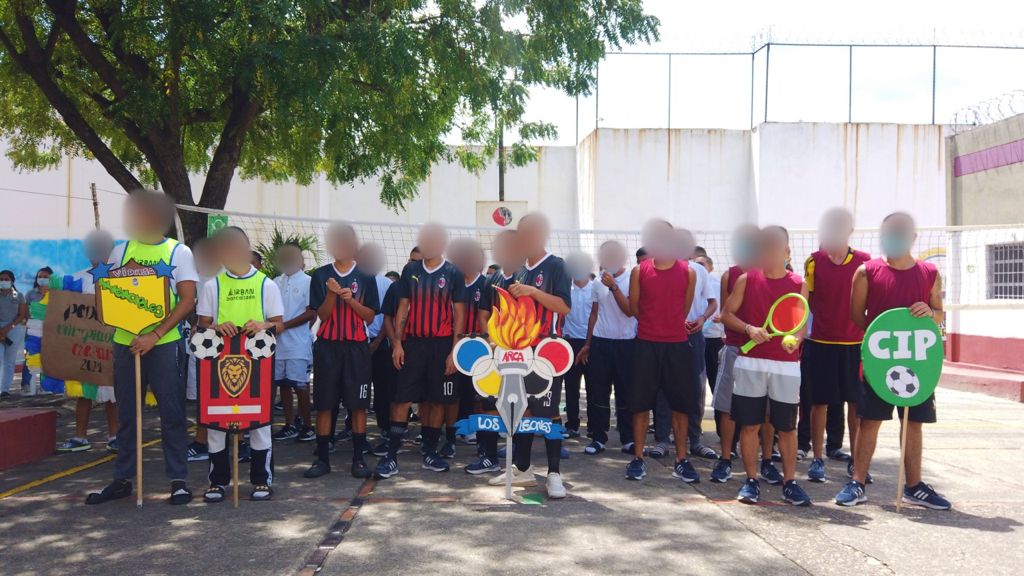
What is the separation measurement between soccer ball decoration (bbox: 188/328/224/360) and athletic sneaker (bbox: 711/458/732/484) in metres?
3.98

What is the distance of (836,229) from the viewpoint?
705cm

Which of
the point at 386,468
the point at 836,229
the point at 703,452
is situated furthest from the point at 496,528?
the point at 836,229

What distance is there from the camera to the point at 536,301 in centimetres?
638

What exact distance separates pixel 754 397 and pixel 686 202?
1847cm

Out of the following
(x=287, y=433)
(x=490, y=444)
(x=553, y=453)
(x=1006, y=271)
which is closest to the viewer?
(x=553, y=453)

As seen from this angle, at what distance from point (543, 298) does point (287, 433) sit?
401 cm

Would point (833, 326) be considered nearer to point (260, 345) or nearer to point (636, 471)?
point (636, 471)

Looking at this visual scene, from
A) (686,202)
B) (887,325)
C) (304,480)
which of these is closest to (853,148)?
(686,202)

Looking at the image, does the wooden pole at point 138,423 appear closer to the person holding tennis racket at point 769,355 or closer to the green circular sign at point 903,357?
the person holding tennis racket at point 769,355

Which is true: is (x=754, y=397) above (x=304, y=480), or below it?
above

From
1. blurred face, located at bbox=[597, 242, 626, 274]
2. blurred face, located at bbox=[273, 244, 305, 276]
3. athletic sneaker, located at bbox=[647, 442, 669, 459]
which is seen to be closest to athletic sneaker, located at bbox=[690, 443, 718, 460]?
athletic sneaker, located at bbox=[647, 442, 669, 459]

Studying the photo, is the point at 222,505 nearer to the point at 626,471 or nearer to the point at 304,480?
the point at 304,480

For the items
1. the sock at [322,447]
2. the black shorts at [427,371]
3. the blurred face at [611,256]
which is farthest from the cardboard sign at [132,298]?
the blurred face at [611,256]

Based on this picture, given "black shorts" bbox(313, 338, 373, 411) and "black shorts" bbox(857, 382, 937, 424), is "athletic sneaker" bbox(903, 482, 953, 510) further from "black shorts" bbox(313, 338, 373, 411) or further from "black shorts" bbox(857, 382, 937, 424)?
"black shorts" bbox(313, 338, 373, 411)
